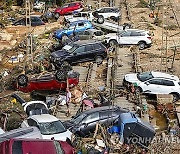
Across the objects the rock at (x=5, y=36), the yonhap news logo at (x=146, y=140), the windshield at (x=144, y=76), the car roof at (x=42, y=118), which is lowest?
the yonhap news logo at (x=146, y=140)

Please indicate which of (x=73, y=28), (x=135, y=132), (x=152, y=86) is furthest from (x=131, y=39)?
(x=135, y=132)

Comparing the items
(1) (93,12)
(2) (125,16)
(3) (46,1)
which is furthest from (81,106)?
(3) (46,1)

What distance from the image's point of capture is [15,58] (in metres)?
25.6

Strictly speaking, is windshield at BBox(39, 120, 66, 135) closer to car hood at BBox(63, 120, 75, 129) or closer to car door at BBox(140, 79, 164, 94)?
car hood at BBox(63, 120, 75, 129)

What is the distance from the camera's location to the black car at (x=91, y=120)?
1602 centimetres

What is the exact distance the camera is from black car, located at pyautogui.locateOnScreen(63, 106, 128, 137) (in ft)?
52.5

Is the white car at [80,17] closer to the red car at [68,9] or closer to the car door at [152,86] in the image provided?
the red car at [68,9]

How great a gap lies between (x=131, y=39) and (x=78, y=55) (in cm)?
467

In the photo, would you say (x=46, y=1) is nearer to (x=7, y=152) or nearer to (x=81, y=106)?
(x=81, y=106)

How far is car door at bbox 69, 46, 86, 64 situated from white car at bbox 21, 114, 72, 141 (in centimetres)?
919

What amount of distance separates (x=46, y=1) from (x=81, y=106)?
21.8 meters

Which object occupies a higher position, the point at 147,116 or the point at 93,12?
the point at 93,12

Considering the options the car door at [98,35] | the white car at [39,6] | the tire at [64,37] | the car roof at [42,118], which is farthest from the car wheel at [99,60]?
the white car at [39,6]

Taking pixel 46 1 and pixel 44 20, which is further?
pixel 46 1
